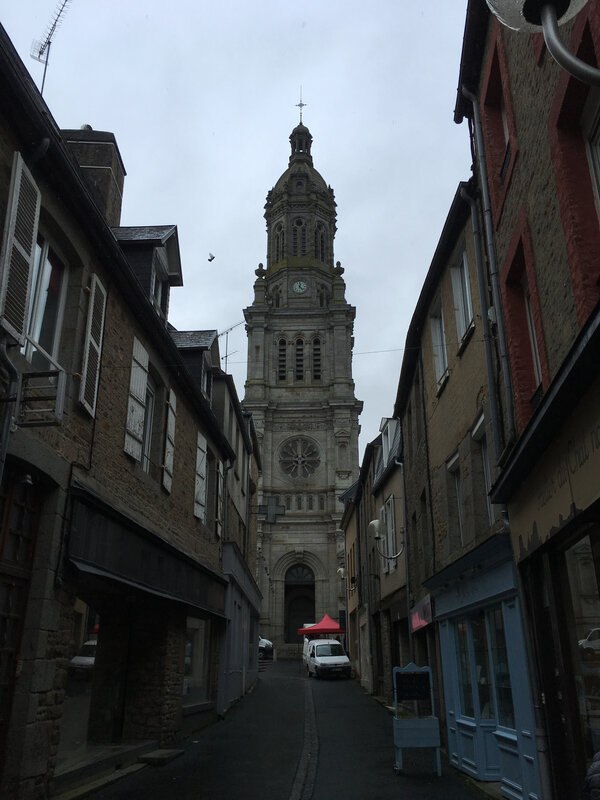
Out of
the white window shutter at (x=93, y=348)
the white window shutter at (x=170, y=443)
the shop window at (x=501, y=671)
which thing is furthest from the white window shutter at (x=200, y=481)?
the shop window at (x=501, y=671)

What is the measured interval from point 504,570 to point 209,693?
9.77 meters

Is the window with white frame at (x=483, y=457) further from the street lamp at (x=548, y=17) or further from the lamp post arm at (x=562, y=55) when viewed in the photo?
the lamp post arm at (x=562, y=55)

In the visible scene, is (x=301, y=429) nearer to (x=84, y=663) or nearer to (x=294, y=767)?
(x=84, y=663)

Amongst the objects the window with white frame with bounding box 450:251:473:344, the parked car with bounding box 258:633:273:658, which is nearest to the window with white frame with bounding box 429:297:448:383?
the window with white frame with bounding box 450:251:473:344

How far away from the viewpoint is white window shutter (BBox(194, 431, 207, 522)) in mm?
13867

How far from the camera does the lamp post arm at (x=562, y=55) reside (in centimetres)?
283

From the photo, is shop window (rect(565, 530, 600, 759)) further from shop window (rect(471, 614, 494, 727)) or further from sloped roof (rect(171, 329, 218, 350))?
sloped roof (rect(171, 329, 218, 350))

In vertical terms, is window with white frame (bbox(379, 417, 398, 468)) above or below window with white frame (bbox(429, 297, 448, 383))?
above

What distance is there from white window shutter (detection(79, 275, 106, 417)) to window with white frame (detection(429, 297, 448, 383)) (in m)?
5.43

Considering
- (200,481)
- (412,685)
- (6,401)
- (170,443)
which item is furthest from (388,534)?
(6,401)

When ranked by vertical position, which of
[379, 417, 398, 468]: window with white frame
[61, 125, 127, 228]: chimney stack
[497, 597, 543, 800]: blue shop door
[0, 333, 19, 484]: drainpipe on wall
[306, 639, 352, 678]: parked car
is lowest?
[497, 597, 543, 800]: blue shop door

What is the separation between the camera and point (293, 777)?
9.05 metres

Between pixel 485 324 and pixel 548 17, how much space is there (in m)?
5.66

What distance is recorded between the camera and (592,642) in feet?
18.5
